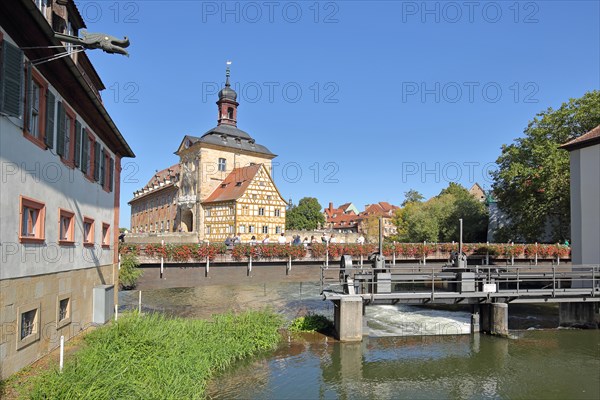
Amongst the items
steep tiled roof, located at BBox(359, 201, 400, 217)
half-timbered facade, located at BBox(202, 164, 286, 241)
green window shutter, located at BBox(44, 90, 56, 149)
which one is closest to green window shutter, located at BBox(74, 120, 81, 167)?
green window shutter, located at BBox(44, 90, 56, 149)

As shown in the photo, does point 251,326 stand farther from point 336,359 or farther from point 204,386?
point 204,386

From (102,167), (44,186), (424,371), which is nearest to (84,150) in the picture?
(102,167)

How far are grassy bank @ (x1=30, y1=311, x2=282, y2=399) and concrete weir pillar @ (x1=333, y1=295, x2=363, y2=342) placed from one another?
2.09 metres

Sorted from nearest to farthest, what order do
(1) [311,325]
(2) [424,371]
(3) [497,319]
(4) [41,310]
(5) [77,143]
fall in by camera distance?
Answer: (4) [41,310]
(2) [424,371]
(5) [77,143]
(1) [311,325]
(3) [497,319]

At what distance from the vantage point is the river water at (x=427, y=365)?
10.6 m

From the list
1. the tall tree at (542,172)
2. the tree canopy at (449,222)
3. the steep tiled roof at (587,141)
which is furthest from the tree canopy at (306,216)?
the steep tiled roof at (587,141)

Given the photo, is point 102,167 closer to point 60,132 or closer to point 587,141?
point 60,132

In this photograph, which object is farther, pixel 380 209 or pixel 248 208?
pixel 380 209

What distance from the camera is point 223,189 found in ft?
189

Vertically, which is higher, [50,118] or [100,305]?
[50,118]

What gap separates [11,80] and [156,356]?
233 inches

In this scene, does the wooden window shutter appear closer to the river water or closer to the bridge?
the river water

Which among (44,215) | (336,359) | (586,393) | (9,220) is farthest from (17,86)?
(586,393)

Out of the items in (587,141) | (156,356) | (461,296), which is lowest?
(156,356)
